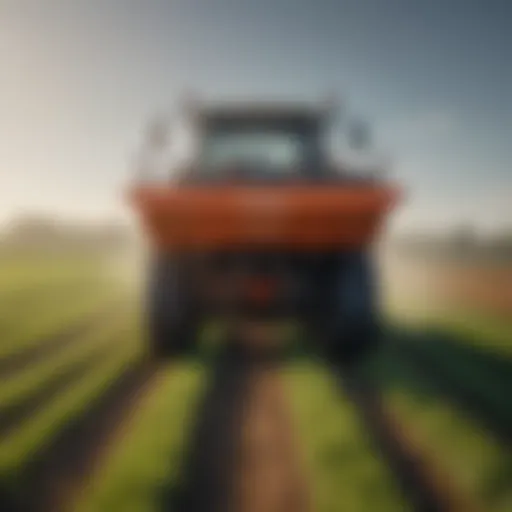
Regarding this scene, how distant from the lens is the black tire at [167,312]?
1.83 m

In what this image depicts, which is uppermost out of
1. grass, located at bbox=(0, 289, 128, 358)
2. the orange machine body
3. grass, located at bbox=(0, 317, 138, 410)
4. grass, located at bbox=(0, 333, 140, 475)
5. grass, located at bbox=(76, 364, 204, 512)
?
the orange machine body

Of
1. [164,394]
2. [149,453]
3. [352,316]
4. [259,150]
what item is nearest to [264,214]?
[259,150]

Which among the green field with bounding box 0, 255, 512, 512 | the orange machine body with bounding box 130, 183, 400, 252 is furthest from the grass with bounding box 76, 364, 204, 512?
the orange machine body with bounding box 130, 183, 400, 252

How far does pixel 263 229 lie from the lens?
1755mm

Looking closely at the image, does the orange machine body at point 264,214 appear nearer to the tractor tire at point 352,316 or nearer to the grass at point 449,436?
the tractor tire at point 352,316

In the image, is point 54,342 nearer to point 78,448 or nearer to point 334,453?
point 78,448

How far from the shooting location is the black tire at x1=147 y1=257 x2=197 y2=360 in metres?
1.83

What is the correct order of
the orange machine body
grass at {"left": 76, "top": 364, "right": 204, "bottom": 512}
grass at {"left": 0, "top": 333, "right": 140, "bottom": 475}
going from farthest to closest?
the orange machine body, grass at {"left": 0, "top": 333, "right": 140, "bottom": 475}, grass at {"left": 76, "top": 364, "right": 204, "bottom": 512}

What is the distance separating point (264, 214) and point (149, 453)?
0.57 meters

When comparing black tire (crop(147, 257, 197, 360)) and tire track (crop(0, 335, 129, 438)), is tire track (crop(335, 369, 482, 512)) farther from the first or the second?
tire track (crop(0, 335, 129, 438))

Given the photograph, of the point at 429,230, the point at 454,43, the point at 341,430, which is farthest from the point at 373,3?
the point at 341,430

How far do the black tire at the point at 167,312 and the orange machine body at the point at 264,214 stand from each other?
0.22 feet

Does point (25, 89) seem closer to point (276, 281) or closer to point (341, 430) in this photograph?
point (276, 281)

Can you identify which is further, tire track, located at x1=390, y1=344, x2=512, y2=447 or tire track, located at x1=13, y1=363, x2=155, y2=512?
tire track, located at x1=390, y1=344, x2=512, y2=447
